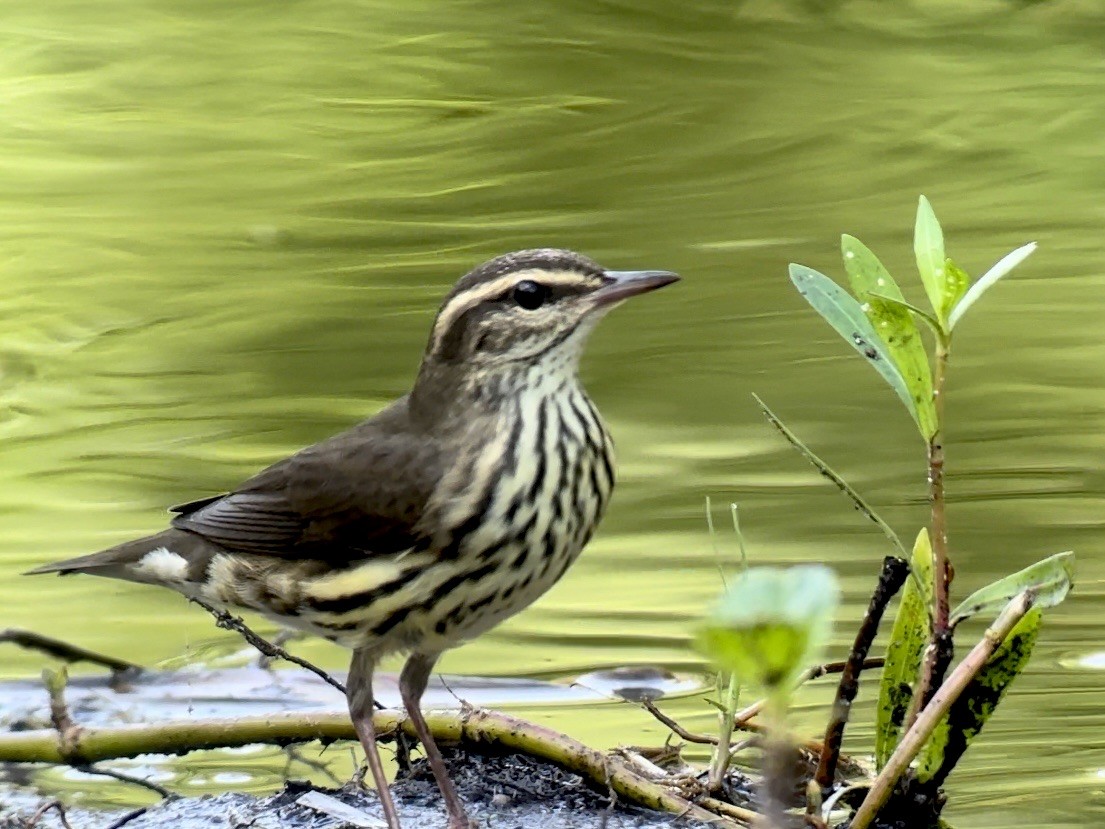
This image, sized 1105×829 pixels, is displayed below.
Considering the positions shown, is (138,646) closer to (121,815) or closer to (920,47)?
(121,815)

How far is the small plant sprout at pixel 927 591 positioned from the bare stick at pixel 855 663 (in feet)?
0.07

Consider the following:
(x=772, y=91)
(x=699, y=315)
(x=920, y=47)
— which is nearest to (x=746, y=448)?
(x=699, y=315)

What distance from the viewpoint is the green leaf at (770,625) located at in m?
1.95

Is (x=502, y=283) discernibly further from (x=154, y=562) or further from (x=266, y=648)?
(x=154, y=562)

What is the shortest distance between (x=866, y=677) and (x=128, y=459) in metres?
3.24

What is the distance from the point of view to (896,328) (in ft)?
12.6

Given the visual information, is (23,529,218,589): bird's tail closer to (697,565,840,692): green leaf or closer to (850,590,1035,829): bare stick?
(850,590,1035,829): bare stick

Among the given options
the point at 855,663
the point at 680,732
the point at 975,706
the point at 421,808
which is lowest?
the point at 421,808

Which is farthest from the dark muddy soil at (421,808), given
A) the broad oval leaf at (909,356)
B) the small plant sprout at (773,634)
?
the small plant sprout at (773,634)

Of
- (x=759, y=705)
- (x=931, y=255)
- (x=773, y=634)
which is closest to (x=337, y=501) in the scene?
(x=759, y=705)

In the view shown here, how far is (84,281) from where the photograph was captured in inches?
386

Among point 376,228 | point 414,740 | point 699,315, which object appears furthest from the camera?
point 376,228

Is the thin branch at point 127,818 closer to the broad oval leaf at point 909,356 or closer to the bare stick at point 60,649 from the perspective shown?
the bare stick at point 60,649

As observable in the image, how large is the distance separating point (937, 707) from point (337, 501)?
1659mm
